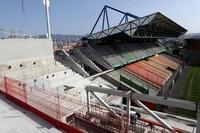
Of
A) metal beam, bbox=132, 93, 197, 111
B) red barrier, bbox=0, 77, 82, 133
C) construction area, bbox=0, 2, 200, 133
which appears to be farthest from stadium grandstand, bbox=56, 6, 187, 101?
metal beam, bbox=132, 93, 197, 111

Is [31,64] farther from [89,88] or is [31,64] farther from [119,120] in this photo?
[119,120]

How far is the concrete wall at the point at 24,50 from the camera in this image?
1208 centimetres

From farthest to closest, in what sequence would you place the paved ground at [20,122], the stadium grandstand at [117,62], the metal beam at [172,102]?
1. the stadium grandstand at [117,62]
2. the paved ground at [20,122]
3. the metal beam at [172,102]

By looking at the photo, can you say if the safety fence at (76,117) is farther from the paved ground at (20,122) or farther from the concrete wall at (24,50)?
the concrete wall at (24,50)

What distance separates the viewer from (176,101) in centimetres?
512

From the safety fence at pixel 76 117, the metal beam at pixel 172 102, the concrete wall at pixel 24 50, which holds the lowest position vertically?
the safety fence at pixel 76 117

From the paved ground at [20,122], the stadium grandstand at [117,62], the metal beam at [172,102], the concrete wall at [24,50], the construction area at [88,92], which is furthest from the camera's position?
the stadium grandstand at [117,62]

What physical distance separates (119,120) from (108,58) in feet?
61.2

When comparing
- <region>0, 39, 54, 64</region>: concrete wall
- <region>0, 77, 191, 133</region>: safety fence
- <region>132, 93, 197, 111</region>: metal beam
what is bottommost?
<region>0, 77, 191, 133</region>: safety fence

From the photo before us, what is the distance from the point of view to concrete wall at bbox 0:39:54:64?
12.1 meters

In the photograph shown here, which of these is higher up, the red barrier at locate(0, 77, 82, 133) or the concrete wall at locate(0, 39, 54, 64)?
the concrete wall at locate(0, 39, 54, 64)

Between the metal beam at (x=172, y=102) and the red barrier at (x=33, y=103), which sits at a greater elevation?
the metal beam at (x=172, y=102)

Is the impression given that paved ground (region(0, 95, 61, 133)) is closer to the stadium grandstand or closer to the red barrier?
the red barrier

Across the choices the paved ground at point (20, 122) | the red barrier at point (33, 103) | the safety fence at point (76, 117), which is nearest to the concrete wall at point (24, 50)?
the red barrier at point (33, 103)
